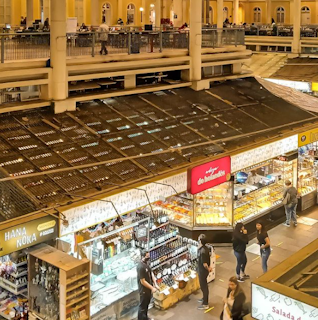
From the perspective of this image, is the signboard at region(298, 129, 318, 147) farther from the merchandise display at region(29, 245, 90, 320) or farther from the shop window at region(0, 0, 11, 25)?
the shop window at region(0, 0, 11, 25)

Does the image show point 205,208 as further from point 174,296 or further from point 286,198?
point 174,296

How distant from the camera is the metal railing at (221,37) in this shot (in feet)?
69.6

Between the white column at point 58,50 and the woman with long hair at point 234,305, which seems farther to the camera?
the white column at point 58,50

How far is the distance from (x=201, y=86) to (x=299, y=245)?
635 centimetres

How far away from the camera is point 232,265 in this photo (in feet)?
53.4

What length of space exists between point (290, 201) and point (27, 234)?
429 inches

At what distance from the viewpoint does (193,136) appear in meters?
16.2

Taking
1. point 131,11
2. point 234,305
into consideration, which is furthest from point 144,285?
point 131,11

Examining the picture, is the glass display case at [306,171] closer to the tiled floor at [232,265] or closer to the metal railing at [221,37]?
the tiled floor at [232,265]

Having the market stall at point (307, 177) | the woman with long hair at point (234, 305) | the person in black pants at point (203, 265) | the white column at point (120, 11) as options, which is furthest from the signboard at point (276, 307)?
the white column at point (120, 11)

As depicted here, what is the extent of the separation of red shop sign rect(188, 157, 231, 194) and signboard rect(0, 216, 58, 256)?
13.9ft

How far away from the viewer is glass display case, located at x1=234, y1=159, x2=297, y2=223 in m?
18.3

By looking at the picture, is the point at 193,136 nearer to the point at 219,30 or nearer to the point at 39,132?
the point at 39,132

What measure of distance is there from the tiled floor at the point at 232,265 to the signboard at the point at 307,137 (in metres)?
2.91
